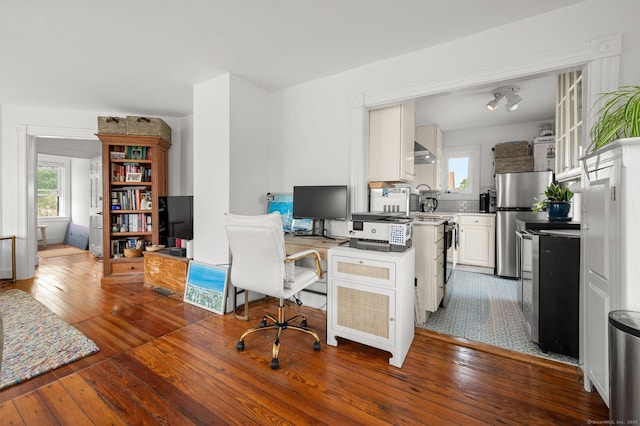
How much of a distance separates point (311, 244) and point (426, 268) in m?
1.13

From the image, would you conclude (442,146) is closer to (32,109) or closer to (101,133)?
(101,133)

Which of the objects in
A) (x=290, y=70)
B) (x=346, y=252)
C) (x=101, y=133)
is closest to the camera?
(x=346, y=252)

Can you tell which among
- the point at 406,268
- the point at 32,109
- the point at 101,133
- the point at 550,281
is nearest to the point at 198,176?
the point at 101,133

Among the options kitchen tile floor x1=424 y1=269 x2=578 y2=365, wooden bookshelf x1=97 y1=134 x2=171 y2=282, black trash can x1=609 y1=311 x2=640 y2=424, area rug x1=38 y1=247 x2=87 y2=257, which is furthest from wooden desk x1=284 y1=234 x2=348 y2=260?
area rug x1=38 y1=247 x2=87 y2=257

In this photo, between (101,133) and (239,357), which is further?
(101,133)

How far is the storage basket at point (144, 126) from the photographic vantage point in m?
4.14

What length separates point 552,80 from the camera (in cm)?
328

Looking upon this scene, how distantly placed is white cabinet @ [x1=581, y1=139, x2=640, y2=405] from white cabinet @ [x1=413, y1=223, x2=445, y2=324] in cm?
104

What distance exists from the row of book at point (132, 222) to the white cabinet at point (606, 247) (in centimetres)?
502

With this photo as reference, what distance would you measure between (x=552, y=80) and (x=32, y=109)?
7025mm

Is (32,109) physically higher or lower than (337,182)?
higher

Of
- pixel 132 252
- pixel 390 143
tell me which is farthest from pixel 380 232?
pixel 132 252

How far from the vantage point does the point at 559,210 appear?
2.59 metres

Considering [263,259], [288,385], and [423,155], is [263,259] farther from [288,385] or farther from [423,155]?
[423,155]
